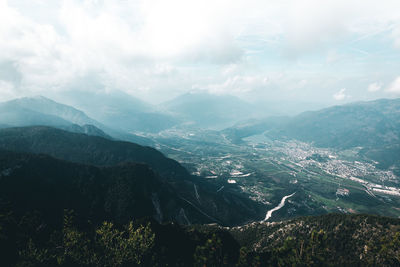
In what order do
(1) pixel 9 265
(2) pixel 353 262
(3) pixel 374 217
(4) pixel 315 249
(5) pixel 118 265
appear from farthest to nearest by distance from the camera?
1. (3) pixel 374 217
2. (2) pixel 353 262
3. (4) pixel 315 249
4. (5) pixel 118 265
5. (1) pixel 9 265

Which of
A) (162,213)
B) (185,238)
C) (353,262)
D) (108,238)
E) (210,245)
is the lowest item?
(162,213)

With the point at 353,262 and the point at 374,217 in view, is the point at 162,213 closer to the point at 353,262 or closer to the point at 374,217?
the point at 353,262

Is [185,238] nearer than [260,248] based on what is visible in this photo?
Yes

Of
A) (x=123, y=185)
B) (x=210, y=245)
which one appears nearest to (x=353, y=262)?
(x=210, y=245)

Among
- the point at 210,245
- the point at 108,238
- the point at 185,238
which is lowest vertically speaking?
the point at 185,238

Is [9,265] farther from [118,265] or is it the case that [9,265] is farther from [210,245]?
[210,245]

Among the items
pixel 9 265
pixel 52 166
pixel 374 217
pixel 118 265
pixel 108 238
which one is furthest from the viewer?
pixel 52 166

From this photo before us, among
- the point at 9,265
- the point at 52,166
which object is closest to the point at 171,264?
the point at 9,265

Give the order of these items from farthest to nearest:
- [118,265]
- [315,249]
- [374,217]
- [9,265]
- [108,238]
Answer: [374,217] < [315,249] < [108,238] < [118,265] < [9,265]

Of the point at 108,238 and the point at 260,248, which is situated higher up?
the point at 108,238
